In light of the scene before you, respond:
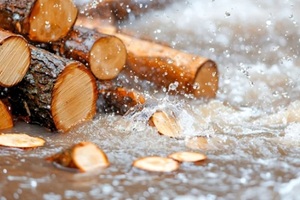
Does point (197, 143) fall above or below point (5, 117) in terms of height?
above

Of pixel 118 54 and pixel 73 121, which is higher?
pixel 118 54

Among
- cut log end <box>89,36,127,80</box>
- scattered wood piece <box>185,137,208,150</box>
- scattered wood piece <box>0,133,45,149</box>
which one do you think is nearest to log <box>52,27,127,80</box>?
cut log end <box>89,36,127,80</box>

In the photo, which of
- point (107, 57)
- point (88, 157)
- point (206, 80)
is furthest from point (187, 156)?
point (206, 80)

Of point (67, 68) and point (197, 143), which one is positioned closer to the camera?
point (197, 143)

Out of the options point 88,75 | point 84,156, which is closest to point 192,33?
point 88,75

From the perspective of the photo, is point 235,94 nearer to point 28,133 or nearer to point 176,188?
point 28,133

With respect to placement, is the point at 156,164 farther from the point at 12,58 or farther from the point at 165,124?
the point at 12,58

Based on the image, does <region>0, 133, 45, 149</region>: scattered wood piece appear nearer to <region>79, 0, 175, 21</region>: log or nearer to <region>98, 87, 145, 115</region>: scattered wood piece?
<region>98, 87, 145, 115</region>: scattered wood piece
